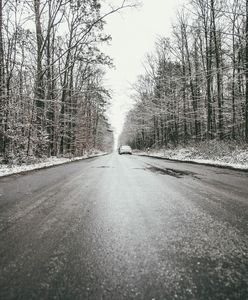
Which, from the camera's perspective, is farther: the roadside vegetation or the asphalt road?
the roadside vegetation

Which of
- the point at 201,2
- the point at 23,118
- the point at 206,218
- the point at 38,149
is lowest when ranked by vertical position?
the point at 206,218

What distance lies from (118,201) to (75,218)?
46.7 inches

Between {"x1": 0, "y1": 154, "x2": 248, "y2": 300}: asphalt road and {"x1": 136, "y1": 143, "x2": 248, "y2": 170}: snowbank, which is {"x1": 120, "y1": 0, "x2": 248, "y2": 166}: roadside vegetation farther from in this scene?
{"x1": 0, "y1": 154, "x2": 248, "y2": 300}: asphalt road

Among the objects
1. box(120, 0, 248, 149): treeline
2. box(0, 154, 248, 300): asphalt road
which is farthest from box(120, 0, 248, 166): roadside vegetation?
box(0, 154, 248, 300): asphalt road

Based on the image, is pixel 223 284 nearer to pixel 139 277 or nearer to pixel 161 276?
pixel 161 276

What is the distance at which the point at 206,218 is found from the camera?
3.30m

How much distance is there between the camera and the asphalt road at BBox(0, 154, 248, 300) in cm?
166

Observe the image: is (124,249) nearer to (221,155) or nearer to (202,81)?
(221,155)

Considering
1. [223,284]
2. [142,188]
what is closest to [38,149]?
[142,188]

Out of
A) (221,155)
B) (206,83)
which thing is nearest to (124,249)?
(221,155)

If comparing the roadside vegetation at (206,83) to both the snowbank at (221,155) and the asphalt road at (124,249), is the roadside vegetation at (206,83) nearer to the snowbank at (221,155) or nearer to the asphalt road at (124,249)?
the snowbank at (221,155)

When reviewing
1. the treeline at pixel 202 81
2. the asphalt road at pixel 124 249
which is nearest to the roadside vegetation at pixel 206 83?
the treeline at pixel 202 81

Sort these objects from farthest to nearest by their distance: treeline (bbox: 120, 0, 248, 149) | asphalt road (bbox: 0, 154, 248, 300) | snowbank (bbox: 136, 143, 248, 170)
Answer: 1. treeline (bbox: 120, 0, 248, 149)
2. snowbank (bbox: 136, 143, 248, 170)
3. asphalt road (bbox: 0, 154, 248, 300)

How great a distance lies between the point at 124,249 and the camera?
7.62 ft
